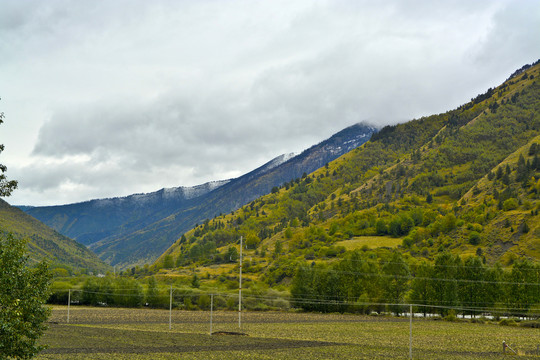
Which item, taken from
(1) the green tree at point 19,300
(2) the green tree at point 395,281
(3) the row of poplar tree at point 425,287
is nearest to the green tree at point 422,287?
(3) the row of poplar tree at point 425,287

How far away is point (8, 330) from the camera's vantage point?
70.5 feet

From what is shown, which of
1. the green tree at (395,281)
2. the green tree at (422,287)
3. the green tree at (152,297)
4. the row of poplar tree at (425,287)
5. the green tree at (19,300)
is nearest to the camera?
the green tree at (19,300)

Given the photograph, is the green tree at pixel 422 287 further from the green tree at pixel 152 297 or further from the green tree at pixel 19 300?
the green tree at pixel 19 300

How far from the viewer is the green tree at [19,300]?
2230cm

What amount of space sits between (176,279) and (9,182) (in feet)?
572

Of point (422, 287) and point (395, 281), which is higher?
point (395, 281)

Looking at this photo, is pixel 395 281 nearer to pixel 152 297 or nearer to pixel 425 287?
pixel 425 287

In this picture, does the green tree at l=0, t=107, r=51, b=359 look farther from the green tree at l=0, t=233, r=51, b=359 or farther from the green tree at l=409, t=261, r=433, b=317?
the green tree at l=409, t=261, r=433, b=317

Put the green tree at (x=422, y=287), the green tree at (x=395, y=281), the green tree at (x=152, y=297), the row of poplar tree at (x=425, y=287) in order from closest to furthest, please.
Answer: the row of poplar tree at (x=425, y=287) → the green tree at (x=422, y=287) → the green tree at (x=395, y=281) → the green tree at (x=152, y=297)

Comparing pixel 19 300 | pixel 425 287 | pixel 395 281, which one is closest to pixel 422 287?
pixel 425 287

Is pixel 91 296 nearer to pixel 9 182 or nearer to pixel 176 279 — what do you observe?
pixel 176 279

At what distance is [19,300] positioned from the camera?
74.1 ft

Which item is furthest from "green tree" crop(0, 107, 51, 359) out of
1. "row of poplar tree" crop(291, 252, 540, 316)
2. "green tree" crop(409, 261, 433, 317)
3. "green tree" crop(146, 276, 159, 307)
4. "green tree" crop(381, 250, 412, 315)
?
"green tree" crop(146, 276, 159, 307)

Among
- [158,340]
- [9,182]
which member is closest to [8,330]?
[9,182]
